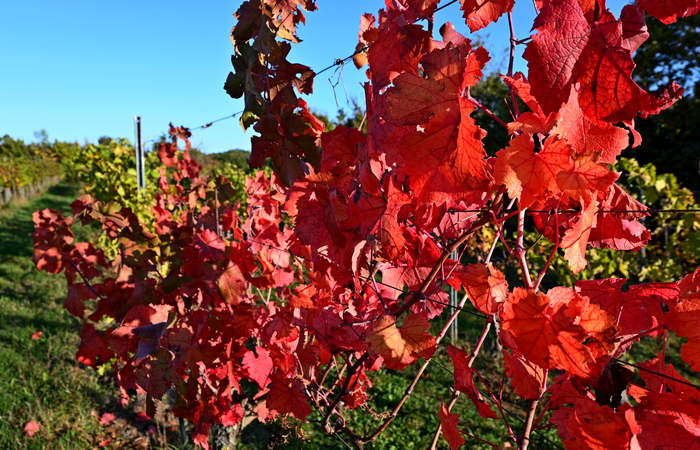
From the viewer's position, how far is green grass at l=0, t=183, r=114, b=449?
3469 mm

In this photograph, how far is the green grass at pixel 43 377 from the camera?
347 centimetres

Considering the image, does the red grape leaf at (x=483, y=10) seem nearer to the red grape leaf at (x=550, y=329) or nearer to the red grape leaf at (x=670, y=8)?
the red grape leaf at (x=670, y=8)

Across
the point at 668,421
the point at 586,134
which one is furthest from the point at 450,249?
the point at 668,421

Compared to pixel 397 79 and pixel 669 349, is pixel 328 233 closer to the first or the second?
pixel 397 79

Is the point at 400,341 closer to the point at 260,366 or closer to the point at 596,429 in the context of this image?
the point at 596,429

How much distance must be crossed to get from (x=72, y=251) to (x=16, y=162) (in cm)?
2529

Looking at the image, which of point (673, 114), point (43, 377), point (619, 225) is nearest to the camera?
point (619, 225)

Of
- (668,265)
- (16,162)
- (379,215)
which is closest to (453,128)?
(379,215)

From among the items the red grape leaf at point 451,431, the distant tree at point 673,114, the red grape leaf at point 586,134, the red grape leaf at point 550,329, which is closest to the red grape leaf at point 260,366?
the red grape leaf at point 451,431

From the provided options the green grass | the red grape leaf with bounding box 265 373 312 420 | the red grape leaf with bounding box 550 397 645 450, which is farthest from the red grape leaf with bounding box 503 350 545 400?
the green grass

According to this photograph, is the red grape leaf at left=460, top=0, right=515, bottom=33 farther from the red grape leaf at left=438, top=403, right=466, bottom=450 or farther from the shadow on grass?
the shadow on grass

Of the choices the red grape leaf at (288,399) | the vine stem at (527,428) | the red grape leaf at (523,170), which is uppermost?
the red grape leaf at (523,170)

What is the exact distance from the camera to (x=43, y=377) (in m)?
4.26

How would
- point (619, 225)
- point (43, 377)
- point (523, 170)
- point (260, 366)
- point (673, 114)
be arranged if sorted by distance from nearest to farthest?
point (523, 170), point (619, 225), point (260, 366), point (43, 377), point (673, 114)
